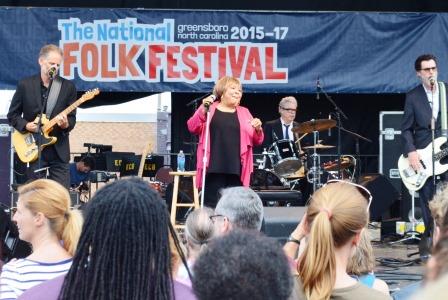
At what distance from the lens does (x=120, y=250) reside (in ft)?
7.52

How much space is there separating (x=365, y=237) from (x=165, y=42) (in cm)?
841

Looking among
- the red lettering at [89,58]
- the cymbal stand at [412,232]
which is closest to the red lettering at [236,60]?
the red lettering at [89,58]

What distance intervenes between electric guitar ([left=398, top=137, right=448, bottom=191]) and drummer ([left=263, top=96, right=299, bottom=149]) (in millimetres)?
2738

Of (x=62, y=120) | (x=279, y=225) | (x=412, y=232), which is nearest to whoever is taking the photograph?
(x=279, y=225)

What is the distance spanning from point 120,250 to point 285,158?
889cm

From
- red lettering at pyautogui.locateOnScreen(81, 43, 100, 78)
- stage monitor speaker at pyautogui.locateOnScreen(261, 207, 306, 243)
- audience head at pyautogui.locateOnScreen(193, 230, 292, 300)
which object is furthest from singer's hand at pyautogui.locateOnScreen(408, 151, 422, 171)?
audience head at pyautogui.locateOnScreen(193, 230, 292, 300)

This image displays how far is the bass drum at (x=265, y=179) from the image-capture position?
35.3 ft

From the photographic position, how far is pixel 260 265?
1812 mm

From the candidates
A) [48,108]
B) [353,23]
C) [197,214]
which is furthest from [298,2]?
[197,214]

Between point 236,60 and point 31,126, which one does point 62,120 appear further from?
point 236,60

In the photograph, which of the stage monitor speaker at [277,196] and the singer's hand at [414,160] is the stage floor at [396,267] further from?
the stage monitor speaker at [277,196]

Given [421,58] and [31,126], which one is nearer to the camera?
[31,126]

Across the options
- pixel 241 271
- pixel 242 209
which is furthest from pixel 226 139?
pixel 241 271

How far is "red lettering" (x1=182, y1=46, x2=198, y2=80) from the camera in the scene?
1191 cm
